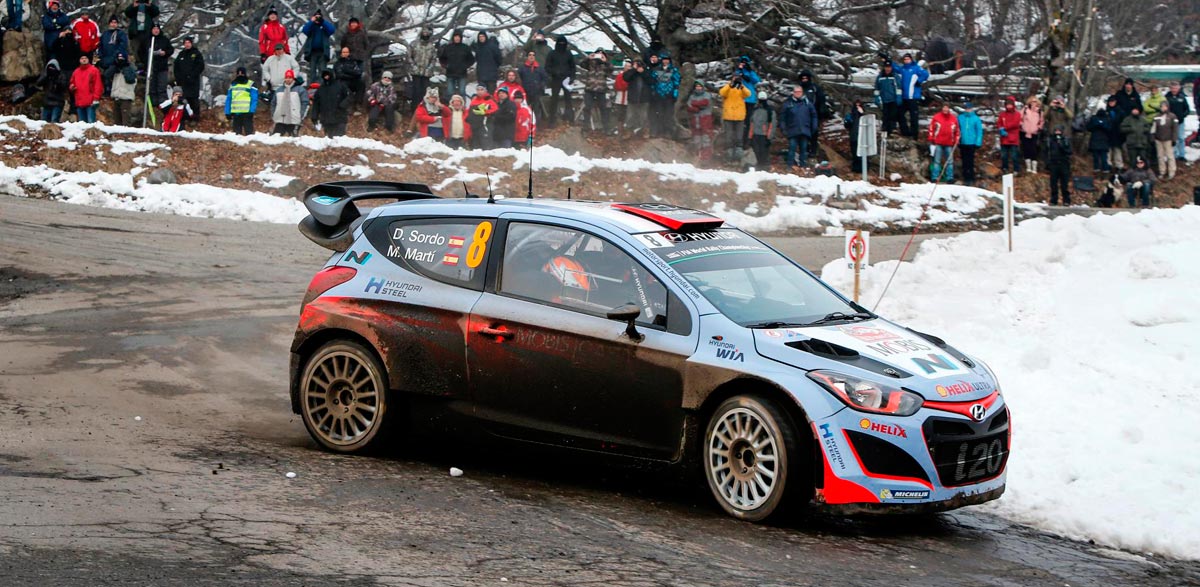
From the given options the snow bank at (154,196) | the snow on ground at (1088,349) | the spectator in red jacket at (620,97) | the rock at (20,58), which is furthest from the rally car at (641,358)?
the rock at (20,58)

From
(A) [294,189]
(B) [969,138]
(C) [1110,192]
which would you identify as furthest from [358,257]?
(C) [1110,192]

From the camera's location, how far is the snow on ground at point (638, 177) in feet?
77.9

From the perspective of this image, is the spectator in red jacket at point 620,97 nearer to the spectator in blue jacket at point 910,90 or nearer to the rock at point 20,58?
the spectator in blue jacket at point 910,90

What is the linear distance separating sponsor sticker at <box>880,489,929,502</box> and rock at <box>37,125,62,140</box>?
21414mm

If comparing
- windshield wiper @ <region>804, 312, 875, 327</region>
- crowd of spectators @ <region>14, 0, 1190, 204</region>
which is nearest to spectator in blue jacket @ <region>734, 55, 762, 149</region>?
crowd of spectators @ <region>14, 0, 1190, 204</region>

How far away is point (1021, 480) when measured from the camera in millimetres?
7840

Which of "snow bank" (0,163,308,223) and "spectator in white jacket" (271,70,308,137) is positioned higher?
"spectator in white jacket" (271,70,308,137)

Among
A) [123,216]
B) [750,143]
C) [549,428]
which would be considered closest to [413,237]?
[549,428]

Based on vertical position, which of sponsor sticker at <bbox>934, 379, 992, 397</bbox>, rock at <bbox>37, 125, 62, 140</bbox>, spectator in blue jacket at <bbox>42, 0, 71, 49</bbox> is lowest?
sponsor sticker at <bbox>934, 379, 992, 397</bbox>

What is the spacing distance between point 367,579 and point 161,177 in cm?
1910

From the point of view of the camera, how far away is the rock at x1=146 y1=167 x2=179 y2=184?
2316 centimetres

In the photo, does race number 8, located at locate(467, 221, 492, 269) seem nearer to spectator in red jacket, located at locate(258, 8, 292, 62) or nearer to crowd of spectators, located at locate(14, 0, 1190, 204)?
crowd of spectators, located at locate(14, 0, 1190, 204)

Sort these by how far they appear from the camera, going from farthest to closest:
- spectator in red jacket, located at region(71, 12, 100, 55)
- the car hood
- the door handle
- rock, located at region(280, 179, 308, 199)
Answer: spectator in red jacket, located at region(71, 12, 100, 55) → rock, located at region(280, 179, 308, 199) → the door handle → the car hood

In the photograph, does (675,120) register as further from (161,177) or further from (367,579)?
(367,579)
